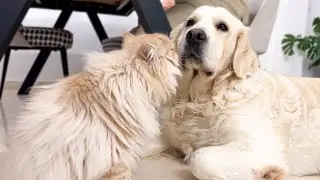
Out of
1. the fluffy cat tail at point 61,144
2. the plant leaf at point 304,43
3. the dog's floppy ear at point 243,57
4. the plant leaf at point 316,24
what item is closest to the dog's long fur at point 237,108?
the dog's floppy ear at point 243,57

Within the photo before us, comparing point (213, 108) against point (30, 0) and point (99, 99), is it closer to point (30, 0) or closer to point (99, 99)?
point (99, 99)

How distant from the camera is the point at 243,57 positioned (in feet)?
5.57

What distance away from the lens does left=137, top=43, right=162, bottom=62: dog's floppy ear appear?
1259 millimetres

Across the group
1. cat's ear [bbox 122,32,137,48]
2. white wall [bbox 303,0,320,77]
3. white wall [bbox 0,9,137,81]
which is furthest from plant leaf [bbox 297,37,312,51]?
cat's ear [bbox 122,32,137,48]

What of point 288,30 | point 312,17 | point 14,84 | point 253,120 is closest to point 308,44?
point 288,30

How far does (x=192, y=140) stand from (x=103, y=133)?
0.61 m

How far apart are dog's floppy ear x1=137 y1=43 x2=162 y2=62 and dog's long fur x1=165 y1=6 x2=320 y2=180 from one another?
384 millimetres

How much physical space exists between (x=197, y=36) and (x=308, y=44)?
3.31m

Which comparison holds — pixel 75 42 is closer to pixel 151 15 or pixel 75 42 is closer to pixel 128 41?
pixel 151 15

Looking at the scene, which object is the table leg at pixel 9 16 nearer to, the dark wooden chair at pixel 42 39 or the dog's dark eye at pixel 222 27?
the dog's dark eye at pixel 222 27

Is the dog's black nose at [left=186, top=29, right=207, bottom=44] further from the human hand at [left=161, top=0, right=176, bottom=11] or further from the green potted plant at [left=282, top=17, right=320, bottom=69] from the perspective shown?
the green potted plant at [left=282, top=17, right=320, bottom=69]

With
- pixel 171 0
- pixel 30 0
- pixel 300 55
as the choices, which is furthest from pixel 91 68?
pixel 300 55

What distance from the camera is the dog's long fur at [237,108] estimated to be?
62.6 inches

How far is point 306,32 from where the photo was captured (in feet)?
16.2
